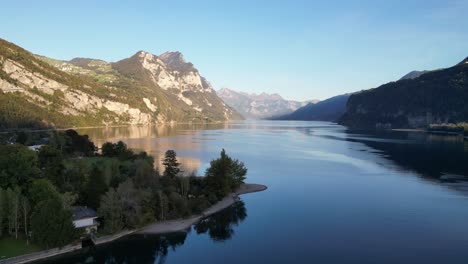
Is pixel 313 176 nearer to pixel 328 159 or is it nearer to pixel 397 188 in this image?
pixel 397 188

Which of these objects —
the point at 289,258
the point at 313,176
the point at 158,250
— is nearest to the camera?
the point at 289,258

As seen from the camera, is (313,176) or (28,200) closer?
(28,200)

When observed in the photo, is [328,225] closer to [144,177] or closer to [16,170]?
[144,177]

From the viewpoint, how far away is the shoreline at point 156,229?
3709 centimetres

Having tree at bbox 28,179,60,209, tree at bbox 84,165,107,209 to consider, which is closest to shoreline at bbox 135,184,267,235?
tree at bbox 84,165,107,209

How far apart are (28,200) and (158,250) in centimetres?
1520

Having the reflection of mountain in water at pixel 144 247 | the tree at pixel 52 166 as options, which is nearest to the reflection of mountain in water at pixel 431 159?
the reflection of mountain in water at pixel 144 247

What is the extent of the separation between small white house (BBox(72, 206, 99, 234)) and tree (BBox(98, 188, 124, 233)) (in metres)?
0.99

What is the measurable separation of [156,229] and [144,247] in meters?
4.96

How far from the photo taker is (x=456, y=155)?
111625 mm

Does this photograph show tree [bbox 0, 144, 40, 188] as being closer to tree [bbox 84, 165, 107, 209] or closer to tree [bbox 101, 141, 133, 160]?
tree [bbox 84, 165, 107, 209]

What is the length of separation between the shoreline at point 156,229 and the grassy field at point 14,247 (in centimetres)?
67

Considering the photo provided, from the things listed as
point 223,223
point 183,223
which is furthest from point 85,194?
point 223,223

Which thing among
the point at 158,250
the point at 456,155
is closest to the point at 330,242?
the point at 158,250
